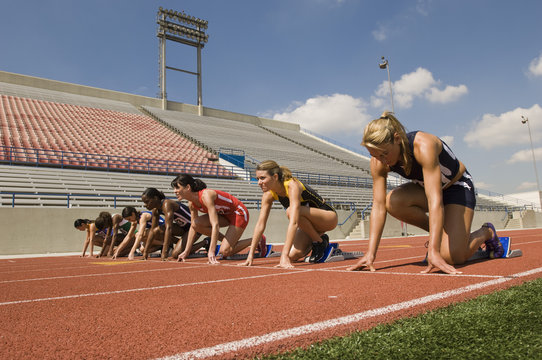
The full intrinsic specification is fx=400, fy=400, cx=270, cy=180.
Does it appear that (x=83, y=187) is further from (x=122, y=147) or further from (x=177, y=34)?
(x=177, y=34)

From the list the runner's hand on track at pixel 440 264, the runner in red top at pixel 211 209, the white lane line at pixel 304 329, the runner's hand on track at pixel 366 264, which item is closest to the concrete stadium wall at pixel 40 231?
the runner in red top at pixel 211 209

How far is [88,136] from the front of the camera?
23.5 meters

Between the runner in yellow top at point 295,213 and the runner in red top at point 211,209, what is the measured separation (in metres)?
1.03

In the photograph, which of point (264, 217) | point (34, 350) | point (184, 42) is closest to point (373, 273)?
point (264, 217)

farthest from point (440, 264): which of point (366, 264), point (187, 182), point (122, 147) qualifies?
point (122, 147)

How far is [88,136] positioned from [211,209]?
20380 mm

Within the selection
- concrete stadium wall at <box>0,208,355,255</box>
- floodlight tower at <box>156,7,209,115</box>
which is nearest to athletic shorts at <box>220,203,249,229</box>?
concrete stadium wall at <box>0,208,355,255</box>

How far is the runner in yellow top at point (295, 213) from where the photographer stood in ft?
15.3

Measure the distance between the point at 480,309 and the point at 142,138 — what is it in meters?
26.3

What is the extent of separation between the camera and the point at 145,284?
365cm

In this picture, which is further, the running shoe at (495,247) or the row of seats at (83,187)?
the row of seats at (83,187)

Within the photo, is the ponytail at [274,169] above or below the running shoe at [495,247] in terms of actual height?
above

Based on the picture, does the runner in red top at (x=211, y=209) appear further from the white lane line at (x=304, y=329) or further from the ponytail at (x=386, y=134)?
the white lane line at (x=304, y=329)

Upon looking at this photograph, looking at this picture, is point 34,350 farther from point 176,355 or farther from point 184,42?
point 184,42
